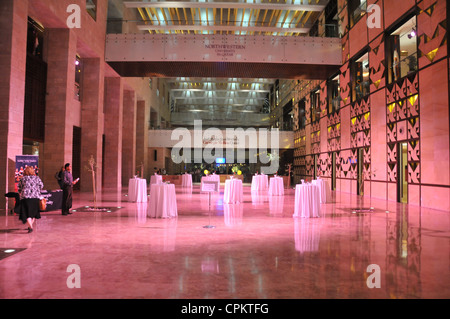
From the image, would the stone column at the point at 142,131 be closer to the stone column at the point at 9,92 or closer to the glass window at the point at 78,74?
the glass window at the point at 78,74

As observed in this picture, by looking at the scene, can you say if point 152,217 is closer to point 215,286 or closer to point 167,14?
point 215,286

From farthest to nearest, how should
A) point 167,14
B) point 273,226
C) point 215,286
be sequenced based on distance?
point 167,14 < point 273,226 < point 215,286

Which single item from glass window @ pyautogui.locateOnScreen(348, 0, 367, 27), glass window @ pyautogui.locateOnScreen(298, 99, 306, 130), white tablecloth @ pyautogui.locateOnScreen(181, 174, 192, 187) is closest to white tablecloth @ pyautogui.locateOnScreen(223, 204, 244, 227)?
glass window @ pyautogui.locateOnScreen(348, 0, 367, 27)

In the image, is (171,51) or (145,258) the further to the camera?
(171,51)

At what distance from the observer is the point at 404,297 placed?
2.95m

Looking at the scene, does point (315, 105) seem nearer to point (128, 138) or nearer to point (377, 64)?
point (377, 64)

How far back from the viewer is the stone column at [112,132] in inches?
750

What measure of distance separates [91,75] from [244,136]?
12962 mm

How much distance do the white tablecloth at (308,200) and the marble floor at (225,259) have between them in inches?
30.4

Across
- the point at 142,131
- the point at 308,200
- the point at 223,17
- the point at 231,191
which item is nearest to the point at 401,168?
the point at 308,200

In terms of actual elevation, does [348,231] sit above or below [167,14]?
below

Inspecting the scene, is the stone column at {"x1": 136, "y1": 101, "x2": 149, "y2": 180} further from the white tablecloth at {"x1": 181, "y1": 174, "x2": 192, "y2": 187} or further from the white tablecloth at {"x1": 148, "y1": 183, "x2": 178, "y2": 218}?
the white tablecloth at {"x1": 148, "y1": 183, "x2": 178, "y2": 218}

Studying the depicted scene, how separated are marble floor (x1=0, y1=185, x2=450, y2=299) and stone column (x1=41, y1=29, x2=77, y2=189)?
6.24 metres

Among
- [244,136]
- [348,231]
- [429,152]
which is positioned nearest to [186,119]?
[244,136]
